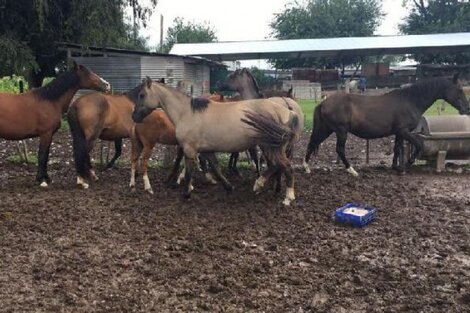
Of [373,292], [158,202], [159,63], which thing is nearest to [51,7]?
[159,63]

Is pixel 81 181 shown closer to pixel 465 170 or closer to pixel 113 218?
pixel 113 218

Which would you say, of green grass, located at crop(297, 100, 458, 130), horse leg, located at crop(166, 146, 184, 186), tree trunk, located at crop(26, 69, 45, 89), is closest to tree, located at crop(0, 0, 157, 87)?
tree trunk, located at crop(26, 69, 45, 89)

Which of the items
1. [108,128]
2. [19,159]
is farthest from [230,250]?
[19,159]

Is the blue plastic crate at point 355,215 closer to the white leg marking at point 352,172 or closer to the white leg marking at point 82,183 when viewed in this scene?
the white leg marking at point 352,172

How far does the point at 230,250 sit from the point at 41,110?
14.1 ft

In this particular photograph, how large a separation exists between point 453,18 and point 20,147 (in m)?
48.1

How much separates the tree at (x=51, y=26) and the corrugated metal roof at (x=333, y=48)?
10.6m

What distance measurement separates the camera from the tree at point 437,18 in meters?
45.7

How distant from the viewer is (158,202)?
7035mm

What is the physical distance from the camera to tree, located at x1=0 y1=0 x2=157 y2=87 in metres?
16.0

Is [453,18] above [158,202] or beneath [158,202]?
above

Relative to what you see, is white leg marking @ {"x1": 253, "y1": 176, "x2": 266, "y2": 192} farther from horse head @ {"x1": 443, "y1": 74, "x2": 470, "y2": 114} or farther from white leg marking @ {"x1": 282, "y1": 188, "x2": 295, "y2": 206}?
horse head @ {"x1": 443, "y1": 74, "x2": 470, "y2": 114}

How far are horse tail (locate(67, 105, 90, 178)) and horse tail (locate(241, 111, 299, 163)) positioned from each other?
2.69 metres

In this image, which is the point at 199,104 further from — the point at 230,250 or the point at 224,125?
the point at 230,250
